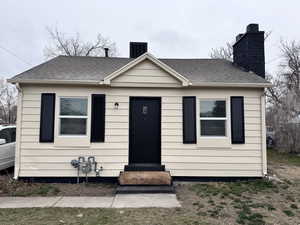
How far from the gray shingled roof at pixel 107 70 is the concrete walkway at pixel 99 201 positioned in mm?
3325

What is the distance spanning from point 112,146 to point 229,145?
143 inches

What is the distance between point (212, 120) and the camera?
20.7 ft

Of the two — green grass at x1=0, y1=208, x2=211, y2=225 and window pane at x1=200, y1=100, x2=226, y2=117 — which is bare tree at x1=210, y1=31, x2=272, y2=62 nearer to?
window pane at x1=200, y1=100, x2=226, y2=117

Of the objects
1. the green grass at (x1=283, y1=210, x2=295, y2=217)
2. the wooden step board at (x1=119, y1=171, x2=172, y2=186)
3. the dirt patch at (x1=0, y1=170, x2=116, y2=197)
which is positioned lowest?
the dirt patch at (x1=0, y1=170, x2=116, y2=197)

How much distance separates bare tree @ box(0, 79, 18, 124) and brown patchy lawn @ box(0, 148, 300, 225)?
2196 centimetres

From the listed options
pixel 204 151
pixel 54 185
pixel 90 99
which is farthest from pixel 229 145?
pixel 54 185

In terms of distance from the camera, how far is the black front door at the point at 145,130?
6.28 m

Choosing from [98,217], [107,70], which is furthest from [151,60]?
[98,217]

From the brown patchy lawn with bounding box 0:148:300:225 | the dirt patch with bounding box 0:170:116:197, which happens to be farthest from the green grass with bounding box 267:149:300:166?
the dirt patch with bounding box 0:170:116:197

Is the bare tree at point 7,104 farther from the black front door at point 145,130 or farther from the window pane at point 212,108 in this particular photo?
the window pane at point 212,108

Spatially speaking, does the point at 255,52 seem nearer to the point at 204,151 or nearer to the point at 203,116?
the point at 203,116

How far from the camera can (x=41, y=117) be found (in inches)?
236

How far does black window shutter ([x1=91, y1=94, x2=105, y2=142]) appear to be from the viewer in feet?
19.9

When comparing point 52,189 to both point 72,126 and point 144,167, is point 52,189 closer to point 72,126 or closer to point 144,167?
point 72,126
